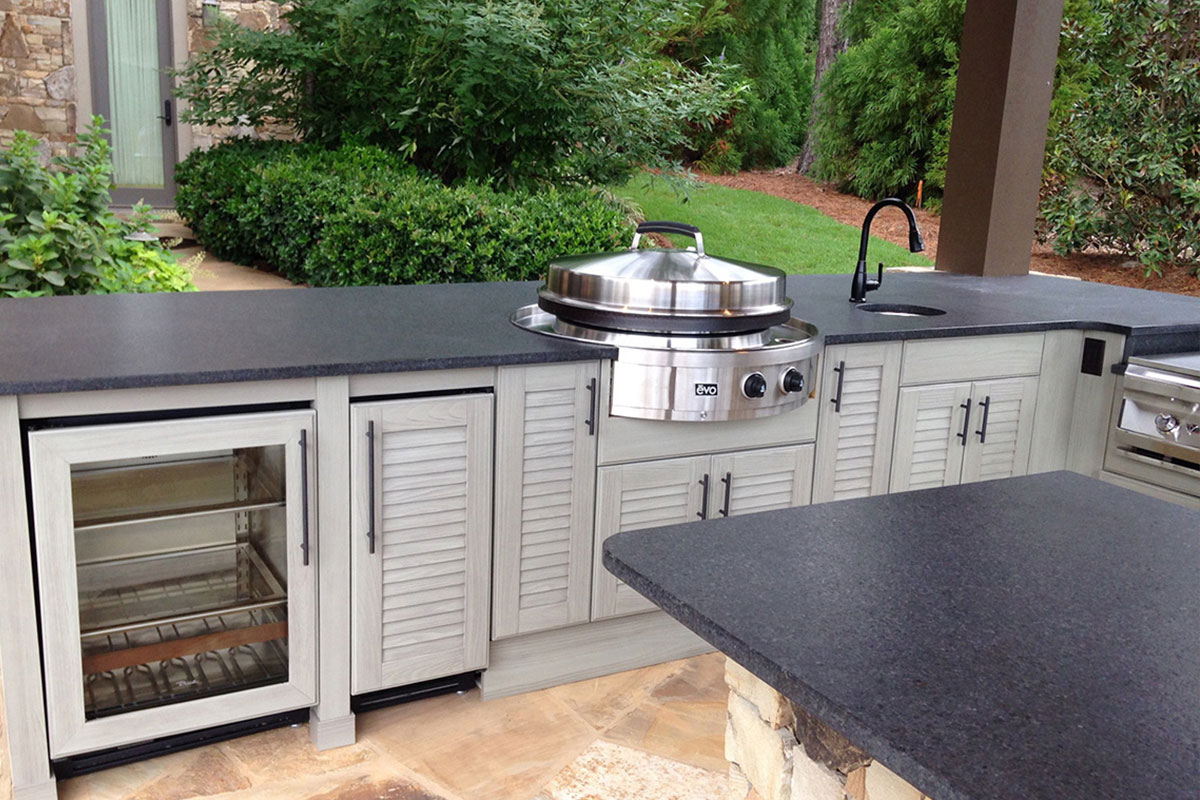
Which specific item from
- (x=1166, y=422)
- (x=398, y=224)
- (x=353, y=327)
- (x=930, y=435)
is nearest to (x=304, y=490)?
(x=353, y=327)

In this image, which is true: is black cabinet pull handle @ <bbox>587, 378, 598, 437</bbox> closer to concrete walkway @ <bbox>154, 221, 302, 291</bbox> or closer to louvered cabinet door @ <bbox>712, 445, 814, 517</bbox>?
louvered cabinet door @ <bbox>712, 445, 814, 517</bbox>

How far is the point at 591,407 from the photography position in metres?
2.76

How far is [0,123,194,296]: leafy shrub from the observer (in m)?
3.53

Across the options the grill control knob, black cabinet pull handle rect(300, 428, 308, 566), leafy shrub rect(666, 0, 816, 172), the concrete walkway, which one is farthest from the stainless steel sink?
leafy shrub rect(666, 0, 816, 172)

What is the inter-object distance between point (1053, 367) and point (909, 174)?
826cm

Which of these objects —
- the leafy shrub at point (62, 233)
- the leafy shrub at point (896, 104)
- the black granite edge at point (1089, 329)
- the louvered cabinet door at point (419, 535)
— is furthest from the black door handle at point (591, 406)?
the leafy shrub at point (896, 104)

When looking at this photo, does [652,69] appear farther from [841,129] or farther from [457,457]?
[457,457]

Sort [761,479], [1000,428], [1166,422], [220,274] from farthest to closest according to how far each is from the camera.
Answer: [220,274]
[1000,428]
[1166,422]
[761,479]

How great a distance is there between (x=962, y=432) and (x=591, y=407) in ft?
4.37

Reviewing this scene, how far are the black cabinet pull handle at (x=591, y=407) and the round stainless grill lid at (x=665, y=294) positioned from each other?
0.16 m

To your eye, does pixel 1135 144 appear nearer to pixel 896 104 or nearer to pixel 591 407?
pixel 896 104

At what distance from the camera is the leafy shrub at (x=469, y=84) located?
7.46 m

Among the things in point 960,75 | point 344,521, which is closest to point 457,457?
point 344,521

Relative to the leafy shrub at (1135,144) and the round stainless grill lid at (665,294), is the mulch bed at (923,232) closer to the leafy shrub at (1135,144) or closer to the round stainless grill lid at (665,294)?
the leafy shrub at (1135,144)
